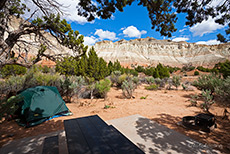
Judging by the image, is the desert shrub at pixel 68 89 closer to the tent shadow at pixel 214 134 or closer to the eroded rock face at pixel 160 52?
the tent shadow at pixel 214 134

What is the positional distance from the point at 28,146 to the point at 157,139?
386 cm

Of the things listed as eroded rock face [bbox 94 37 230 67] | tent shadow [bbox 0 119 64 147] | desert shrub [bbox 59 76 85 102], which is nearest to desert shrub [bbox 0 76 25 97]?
desert shrub [bbox 59 76 85 102]

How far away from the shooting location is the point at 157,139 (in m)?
3.17

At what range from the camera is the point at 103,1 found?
3561 millimetres

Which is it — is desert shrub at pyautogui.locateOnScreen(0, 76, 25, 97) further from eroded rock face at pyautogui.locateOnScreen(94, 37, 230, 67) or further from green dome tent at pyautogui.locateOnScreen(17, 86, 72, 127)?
eroded rock face at pyautogui.locateOnScreen(94, 37, 230, 67)

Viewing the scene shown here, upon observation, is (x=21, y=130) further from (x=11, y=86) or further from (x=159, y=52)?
(x=159, y=52)

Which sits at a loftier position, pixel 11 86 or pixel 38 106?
pixel 11 86

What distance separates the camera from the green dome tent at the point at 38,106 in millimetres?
4467

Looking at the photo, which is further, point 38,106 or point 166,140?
point 38,106

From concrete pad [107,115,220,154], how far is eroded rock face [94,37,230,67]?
50.4 metres

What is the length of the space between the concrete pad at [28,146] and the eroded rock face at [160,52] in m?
51.6

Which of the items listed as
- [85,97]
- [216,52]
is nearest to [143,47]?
[216,52]

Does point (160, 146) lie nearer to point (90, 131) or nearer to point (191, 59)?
point (90, 131)

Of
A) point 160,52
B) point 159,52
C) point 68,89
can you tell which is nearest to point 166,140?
point 68,89
